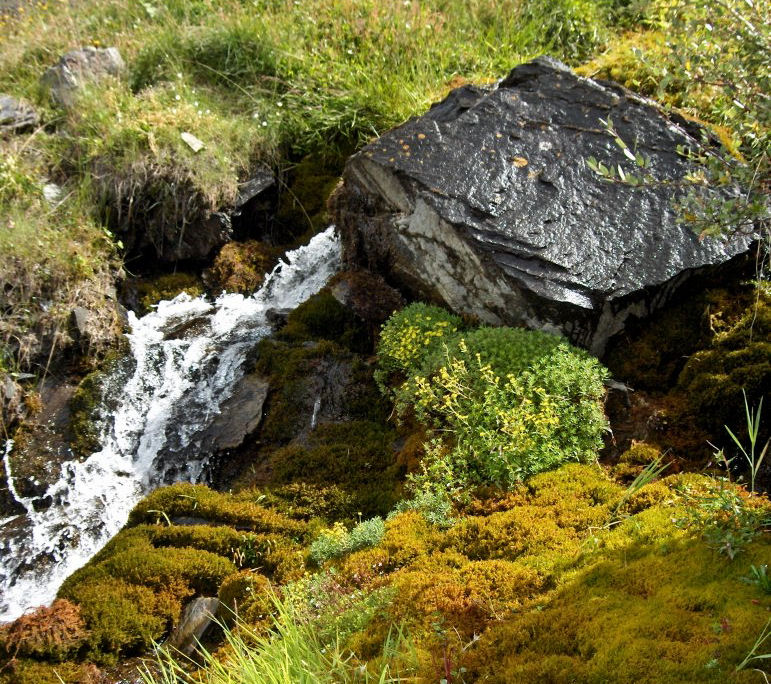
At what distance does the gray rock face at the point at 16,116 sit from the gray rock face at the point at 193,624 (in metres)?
7.62

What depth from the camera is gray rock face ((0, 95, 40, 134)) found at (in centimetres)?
977

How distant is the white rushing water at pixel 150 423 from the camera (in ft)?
20.2

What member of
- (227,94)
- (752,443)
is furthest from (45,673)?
(227,94)

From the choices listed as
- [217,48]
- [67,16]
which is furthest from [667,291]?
[67,16]

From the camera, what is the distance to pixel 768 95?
12.6 feet

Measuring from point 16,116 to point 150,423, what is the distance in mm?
5386

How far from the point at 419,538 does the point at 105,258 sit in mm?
5630

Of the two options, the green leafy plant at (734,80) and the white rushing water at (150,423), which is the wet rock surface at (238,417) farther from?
the green leafy plant at (734,80)

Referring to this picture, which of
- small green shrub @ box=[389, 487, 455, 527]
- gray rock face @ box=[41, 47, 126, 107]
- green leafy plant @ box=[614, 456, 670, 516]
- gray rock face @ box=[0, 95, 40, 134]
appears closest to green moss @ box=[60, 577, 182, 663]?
small green shrub @ box=[389, 487, 455, 527]

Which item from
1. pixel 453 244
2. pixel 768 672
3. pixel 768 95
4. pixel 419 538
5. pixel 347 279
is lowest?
pixel 419 538

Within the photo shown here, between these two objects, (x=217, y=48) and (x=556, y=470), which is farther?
(x=217, y=48)

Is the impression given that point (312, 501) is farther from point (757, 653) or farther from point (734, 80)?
point (734, 80)

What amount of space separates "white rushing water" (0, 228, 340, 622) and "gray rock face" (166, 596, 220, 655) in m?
1.65

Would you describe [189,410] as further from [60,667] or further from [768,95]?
[768,95]
